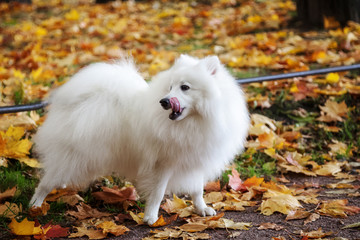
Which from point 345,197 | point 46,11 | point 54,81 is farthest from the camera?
point 46,11

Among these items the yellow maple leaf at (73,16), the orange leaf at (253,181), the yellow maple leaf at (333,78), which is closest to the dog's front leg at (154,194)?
the orange leaf at (253,181)

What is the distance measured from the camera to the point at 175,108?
240cm

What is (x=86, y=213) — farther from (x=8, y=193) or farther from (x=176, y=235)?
(x=176, y=235)

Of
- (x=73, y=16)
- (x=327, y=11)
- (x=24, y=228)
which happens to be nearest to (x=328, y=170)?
(x=24, y=228)

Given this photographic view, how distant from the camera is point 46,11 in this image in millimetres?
9102

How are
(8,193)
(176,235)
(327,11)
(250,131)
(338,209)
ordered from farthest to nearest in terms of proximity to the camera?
1. (327,11)
2. (250,131)
3. (8,193)
4. (338,209)
5. (176,235)

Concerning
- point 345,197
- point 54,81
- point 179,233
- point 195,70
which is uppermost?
point 195,70

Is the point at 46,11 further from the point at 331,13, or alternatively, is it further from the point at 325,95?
the point at 325,95

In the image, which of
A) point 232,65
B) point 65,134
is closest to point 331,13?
point 232,65

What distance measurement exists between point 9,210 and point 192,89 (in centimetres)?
145

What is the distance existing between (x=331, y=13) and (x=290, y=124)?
267cm

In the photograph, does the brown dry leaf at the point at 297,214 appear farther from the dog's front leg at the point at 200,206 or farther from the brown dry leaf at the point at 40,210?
the brown dry leaf at the point at 40,210

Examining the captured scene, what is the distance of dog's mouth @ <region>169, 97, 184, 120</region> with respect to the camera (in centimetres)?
239

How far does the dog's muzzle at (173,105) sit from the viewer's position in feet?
7.84
